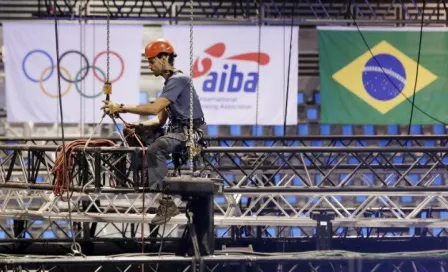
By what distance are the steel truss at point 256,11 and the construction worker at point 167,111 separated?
347 inches

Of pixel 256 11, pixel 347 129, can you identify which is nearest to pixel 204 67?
pixel 256 11

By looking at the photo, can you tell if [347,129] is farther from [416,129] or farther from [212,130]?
[212,130]

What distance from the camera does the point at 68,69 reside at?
17297 mm

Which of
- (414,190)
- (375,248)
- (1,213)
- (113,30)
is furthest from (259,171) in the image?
(113,30)

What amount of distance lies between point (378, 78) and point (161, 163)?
969 centimetres

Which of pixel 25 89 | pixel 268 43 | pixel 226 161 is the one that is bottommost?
pixel 226 161

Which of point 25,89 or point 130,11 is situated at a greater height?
point 130,11

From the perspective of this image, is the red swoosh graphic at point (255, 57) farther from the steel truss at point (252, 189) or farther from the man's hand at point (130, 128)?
the man's hand at point (130, 128)

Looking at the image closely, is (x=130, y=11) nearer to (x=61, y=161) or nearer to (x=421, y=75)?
(x=421, y=75)

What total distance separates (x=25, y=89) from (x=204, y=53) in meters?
4.18

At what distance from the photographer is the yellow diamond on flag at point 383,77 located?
57.5ft

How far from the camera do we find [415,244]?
14.2 metres

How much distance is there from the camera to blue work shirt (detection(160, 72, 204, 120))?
8961mm

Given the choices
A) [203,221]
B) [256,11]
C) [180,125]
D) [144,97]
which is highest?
[256,11]
